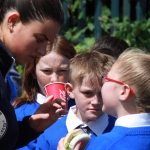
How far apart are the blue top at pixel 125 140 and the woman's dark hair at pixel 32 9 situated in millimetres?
676

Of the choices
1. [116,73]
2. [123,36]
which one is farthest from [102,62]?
[123,36]

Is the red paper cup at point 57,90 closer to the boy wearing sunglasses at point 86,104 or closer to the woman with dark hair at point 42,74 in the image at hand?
the boy wearing sunglasses at point 86,104

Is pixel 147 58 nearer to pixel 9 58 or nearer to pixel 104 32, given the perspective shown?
pixel 9 58

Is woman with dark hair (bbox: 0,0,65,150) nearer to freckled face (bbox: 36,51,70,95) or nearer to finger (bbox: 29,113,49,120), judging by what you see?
finger (bbox: 29,113,49,120)

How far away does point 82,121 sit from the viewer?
3385mm

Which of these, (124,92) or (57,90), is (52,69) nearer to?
(57,90)

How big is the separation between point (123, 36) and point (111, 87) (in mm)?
3687

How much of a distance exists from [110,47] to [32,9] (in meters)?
1.50

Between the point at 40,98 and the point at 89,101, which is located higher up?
the point at 89,101

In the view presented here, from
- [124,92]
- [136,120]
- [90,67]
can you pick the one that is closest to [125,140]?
[136,120]

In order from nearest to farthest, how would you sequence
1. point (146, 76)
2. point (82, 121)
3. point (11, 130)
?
point (11, 130)
point (146, 76)
point (82, 121)

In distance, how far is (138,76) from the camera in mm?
2740

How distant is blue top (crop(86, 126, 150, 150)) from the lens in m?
2.63

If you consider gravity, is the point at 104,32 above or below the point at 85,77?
below
